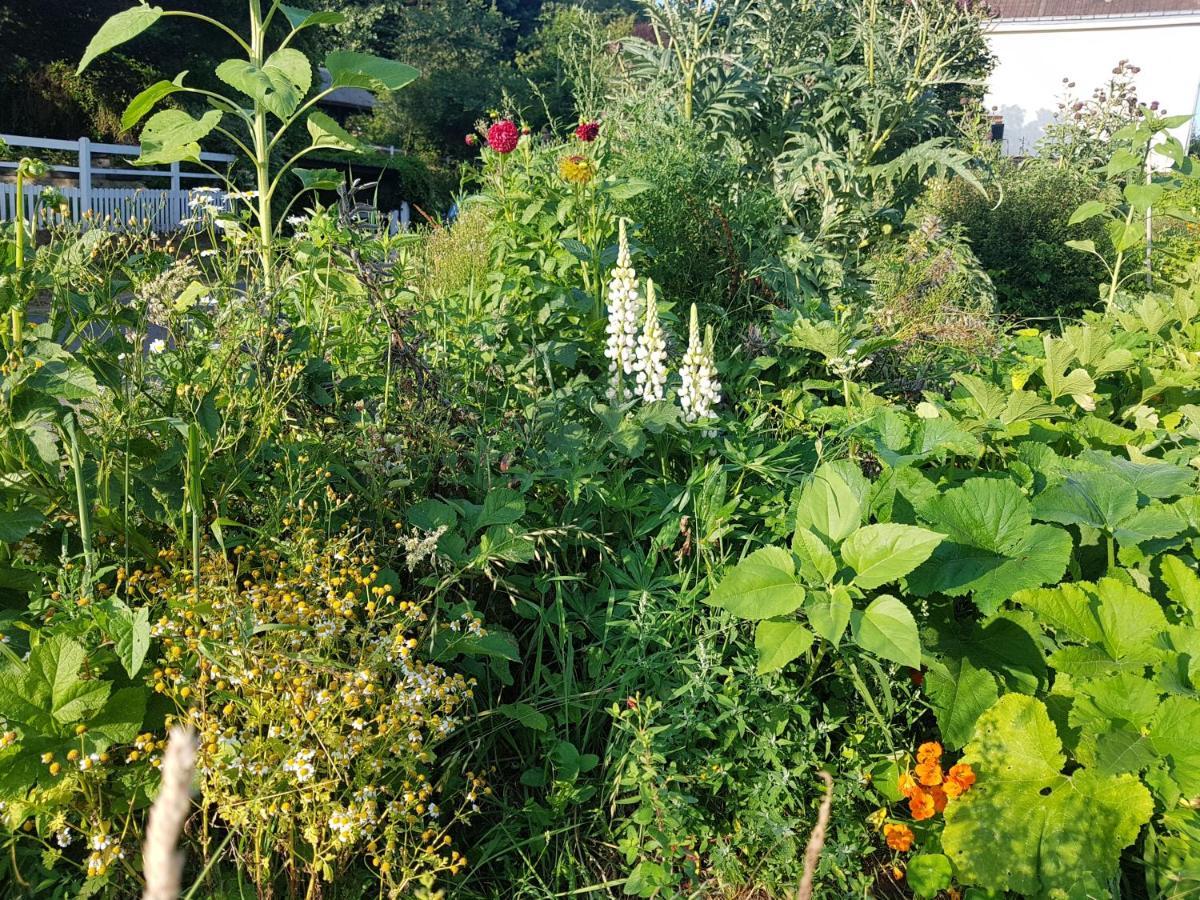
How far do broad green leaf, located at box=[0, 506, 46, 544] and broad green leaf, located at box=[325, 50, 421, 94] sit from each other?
1.52m

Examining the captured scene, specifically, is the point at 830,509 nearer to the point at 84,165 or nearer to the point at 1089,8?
the point at 84,165

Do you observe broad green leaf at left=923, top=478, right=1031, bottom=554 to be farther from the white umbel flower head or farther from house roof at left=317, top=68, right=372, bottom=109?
house roof at left=317, top=68, right=372, bottom=109

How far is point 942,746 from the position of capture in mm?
2098

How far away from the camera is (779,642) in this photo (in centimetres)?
184

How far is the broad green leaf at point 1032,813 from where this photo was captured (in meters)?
1.71

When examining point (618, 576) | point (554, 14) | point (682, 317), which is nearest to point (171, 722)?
point (618, 576)

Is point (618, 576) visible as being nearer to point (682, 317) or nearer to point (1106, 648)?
point (1106, 648)

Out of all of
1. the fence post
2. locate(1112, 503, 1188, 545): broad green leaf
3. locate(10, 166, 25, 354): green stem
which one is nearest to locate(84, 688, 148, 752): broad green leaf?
locate(10, 166, 25, 354): green stem

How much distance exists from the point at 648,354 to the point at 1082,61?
2785cm

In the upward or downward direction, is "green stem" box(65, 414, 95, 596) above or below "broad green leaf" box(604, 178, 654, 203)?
below

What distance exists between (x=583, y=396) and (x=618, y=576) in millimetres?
753

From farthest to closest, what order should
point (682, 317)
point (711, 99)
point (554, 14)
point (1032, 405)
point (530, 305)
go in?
point (554, 14) < point (711, 99) < point (682, 317) < point (530, 305) < point (1032, 405)

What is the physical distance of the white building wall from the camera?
79.3 ft

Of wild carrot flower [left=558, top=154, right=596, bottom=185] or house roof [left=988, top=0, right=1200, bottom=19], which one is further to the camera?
house roof [left=988, top=0, right=1200, bottom=19]
